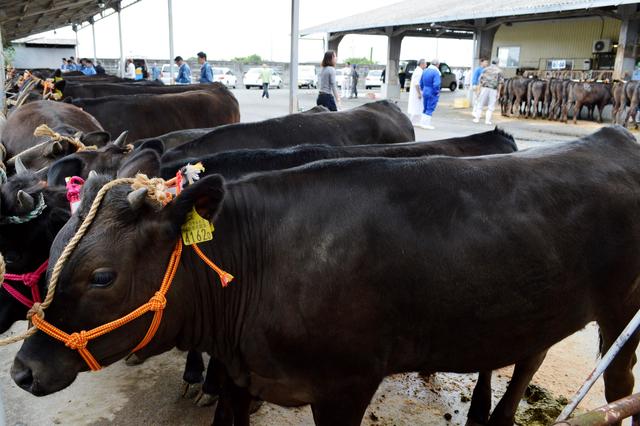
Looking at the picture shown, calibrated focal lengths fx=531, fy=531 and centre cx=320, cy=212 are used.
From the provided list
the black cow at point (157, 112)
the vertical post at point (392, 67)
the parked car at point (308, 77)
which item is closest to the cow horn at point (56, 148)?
the black cow at point (157, 112)

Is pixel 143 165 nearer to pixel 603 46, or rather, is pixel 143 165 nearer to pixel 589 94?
pixel 589 94

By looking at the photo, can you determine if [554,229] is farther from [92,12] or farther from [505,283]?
[92,12]

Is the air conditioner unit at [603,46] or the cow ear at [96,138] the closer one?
the cow ear at [96,138]

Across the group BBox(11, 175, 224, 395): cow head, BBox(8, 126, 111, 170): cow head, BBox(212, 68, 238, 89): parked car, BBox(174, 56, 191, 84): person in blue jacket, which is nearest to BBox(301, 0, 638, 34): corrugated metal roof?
BBox(174, 56, 191, 84): person in blue jacket

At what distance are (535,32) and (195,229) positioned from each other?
92.2ft

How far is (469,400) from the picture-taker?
140 inches

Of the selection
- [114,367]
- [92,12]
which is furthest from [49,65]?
[114,367]

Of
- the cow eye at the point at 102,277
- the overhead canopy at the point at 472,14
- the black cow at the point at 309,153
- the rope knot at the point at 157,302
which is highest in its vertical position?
the overhead canopy at the point at 472,14

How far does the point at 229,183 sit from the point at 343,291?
2.34ft

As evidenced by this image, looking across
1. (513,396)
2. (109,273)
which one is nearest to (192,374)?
(109,273)

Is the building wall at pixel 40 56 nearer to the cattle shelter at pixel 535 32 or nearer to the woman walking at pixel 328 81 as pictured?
the cattle shelter at pixel 535 32

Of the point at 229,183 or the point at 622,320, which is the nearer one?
the point at 229,183

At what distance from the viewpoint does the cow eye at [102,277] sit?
1.92m

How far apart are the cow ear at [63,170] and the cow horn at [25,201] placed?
110cm
